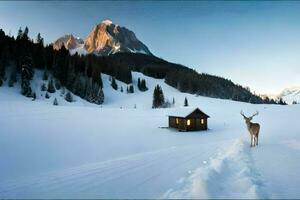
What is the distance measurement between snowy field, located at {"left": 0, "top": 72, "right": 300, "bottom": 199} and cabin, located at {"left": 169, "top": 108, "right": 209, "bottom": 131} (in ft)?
13.3

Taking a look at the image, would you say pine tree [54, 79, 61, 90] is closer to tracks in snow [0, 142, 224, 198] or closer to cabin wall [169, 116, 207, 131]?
cabin wall [169, 116, 207, 131]

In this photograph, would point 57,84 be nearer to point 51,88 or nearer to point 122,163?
point 51,88

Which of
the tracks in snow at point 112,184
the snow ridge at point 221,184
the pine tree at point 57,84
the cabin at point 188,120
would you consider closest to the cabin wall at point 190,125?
the cabin at point 188,120

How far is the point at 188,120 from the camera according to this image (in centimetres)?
4691

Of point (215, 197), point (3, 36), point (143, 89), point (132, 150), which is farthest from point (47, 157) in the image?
point (143, 89)

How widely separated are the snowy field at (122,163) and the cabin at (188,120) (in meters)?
4.05

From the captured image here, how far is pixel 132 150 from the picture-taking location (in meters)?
27.3

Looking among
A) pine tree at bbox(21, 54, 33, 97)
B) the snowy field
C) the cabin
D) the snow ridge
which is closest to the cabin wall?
the cabin

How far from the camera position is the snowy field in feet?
25.4

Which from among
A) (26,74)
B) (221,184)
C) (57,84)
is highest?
(26,74)

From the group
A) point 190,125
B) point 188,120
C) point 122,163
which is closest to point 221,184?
point 122,163

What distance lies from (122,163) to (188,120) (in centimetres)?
3545

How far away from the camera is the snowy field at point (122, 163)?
7750 mm

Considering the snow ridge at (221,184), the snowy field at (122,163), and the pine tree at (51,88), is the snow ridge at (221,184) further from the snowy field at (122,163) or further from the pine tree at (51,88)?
the pine tree at (51,88)
